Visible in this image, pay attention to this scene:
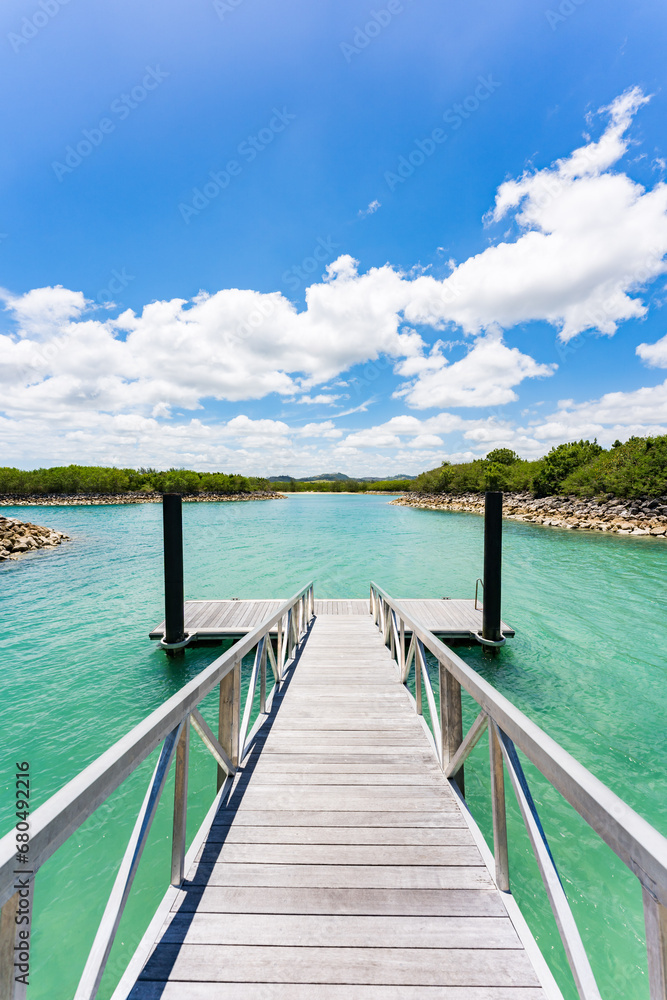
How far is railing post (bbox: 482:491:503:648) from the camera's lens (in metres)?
7.44

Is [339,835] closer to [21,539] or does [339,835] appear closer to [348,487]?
[21,539]

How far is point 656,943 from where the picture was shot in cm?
106

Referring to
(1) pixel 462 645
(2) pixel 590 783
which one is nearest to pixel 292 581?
(1) pixel 462 645

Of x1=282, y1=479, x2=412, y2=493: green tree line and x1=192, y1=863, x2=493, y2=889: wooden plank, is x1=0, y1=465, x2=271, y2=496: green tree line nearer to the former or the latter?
x1=282, y1=479, x2=412, y2=493: green tree line

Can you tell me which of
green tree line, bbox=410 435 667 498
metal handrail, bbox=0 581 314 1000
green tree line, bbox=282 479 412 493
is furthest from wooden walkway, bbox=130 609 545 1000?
green tree line, bbox=282 479 412 493

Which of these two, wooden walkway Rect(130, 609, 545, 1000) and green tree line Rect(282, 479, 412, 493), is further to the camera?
green tree line Rect(282, 479, 412, 493)

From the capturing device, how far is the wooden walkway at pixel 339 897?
1.64 metres

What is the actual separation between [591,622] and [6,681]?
480 inches

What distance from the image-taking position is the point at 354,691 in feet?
15.0

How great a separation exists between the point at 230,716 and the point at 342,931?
144 centimetres

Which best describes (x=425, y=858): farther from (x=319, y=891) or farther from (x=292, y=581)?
(x=292, y=581)

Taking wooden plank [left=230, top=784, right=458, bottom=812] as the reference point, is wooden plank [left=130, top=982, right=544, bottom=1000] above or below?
above

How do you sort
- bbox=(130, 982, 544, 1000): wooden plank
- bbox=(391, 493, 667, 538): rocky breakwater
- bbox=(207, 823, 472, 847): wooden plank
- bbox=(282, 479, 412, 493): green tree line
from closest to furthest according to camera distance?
bbox=(130, 982, 544, 1000): wooden plank < bbox=(207, 823, 472, 847): wooden plank < bbox=(391, 493, 667, 538): rocky breakwater < bbox=(282, 479, 412, 493): green tree line

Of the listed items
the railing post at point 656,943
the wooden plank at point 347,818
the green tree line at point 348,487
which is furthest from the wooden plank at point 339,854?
the green tree line at point 348,487
